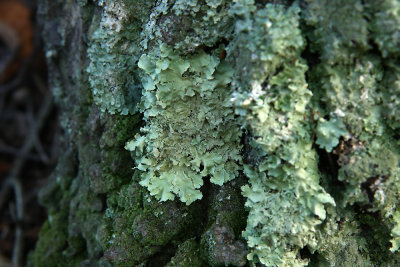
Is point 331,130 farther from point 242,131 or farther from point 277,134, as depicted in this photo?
point 242,131

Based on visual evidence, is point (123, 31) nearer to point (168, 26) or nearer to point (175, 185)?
point (168, 26)

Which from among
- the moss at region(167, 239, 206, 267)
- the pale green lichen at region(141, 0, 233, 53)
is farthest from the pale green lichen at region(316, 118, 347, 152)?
the moss at region(167, 239, 206, 267)

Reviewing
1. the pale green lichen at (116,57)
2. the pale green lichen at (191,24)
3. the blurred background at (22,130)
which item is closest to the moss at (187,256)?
the pale green lichen at (116,57)

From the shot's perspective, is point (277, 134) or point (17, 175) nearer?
point (277, 134)

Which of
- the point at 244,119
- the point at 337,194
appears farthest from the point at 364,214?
the point at 244,119

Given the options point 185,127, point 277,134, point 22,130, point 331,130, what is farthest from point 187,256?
point 22,130

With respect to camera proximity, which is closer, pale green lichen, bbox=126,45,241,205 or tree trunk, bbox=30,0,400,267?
tree trunk, bbox=30,0,400,267

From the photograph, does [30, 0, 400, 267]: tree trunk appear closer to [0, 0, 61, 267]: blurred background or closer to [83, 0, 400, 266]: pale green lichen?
[83, 0, 400, 266]: pale green lichen

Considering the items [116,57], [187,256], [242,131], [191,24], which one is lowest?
[187,256]

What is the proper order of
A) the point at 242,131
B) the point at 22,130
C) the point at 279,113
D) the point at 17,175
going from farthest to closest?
the point at 22,130 → the point at 17,175 → the point at 242,131 → the point at 279,113
